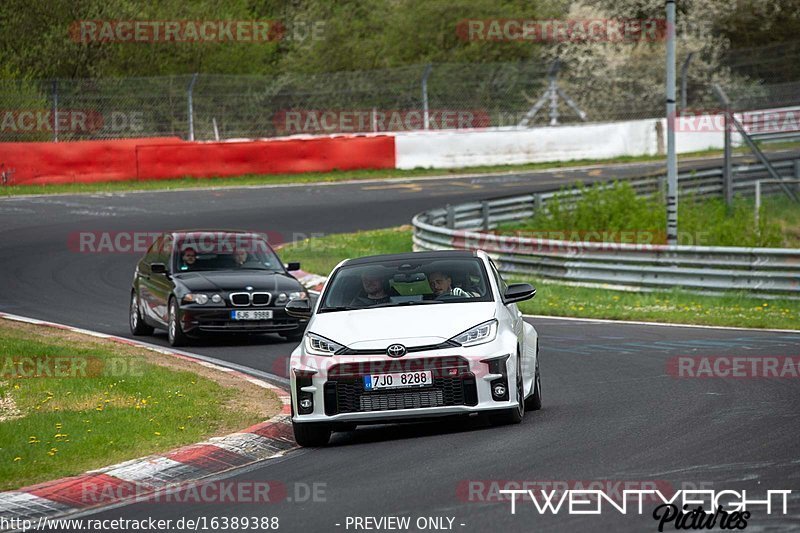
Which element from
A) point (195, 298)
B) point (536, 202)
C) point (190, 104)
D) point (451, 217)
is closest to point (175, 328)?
point (195, 298)

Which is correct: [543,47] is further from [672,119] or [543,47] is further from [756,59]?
[672,119]

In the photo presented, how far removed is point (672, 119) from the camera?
72.4 ft

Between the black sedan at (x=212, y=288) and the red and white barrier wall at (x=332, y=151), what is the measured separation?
18.5 meters

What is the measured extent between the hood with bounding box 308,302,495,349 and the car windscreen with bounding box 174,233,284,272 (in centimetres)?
759

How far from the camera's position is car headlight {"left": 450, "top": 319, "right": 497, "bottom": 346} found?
10.1 m

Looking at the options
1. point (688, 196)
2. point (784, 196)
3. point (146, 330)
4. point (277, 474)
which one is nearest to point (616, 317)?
point (146, 330)

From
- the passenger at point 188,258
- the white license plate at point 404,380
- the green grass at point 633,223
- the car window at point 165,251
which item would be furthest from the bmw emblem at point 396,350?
the green grass at point 633,223

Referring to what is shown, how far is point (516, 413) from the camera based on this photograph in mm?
10297

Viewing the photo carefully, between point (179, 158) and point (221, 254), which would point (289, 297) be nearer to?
point (221, 254)

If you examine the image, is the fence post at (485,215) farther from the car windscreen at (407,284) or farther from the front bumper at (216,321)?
the car windscreen at (407,284)

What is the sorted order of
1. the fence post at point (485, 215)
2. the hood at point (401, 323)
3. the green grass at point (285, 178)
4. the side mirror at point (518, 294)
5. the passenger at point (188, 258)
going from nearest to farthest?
1. the hood at point (401, 323)
2. the side mirror at point (518, 294)
3. the passenger at point (188, 258)
4. the fence post at point (485, 215)
5. the green grass at point (285, 178)

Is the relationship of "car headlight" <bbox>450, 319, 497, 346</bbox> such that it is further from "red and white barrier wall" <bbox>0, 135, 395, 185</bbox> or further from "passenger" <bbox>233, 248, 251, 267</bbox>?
"red and white barrier wall" <bbox>0, 135, 395, 185</bbox>

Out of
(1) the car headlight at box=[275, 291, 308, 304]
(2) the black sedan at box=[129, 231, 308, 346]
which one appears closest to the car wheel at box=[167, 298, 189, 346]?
(2) the black sedan at box=[129, 231, 308, 346]

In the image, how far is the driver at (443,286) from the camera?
11.0m
